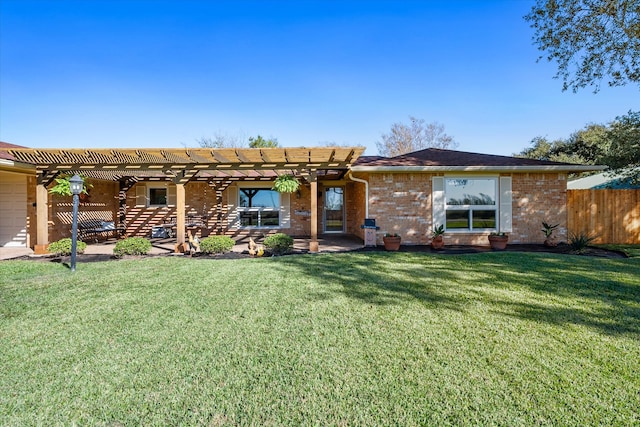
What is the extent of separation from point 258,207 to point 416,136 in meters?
21.1

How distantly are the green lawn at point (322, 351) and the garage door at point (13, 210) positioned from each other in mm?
6515

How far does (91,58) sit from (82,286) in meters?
9.02

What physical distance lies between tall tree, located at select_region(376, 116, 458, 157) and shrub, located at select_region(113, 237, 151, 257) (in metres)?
24.6

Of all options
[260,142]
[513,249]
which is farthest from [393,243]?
[260,142]

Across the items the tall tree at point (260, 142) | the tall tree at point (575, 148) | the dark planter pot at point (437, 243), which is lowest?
the dark planter pot at point (437, 243)

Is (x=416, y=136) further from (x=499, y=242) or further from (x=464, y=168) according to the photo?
(x=499, y=242)

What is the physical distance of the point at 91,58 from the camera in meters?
10.2

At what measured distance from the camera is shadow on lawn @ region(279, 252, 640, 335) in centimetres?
370

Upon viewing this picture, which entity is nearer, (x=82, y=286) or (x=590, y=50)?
(x=82, y=286)

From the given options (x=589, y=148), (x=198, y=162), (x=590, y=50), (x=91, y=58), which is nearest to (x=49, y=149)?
(x=198, y=162)

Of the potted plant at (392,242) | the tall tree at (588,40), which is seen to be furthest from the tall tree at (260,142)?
the tall tree at (588,40)

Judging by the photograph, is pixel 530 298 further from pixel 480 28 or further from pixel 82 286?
pixel 480 28

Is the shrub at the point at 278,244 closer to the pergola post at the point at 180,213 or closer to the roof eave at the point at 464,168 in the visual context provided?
the pergola post at the point at 180,213

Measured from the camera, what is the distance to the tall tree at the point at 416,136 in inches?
1141
